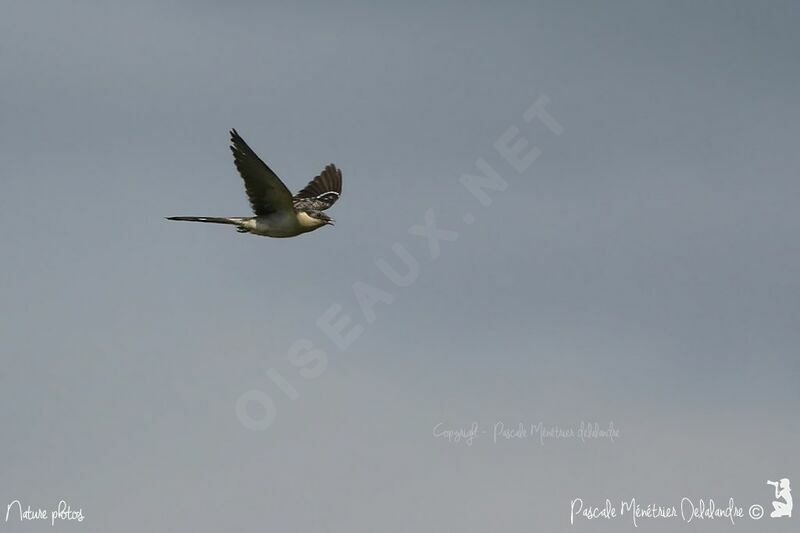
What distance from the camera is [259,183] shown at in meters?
29.1

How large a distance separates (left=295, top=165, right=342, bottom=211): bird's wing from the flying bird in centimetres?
131

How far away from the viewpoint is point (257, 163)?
2827cm

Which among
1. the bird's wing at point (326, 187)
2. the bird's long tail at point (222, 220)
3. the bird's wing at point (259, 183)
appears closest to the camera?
the bird's wing at point (259, 183)

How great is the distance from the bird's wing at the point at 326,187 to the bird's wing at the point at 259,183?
14.5ft

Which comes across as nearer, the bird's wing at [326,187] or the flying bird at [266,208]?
the flying bird at [266,208]

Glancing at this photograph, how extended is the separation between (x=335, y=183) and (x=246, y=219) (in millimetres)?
4836

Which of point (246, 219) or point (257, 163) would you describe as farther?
point (246, 219)

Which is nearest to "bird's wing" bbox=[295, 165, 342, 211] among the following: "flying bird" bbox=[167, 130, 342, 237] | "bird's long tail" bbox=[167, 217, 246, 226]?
"flying bird" bbox=[167, 130, 342, 237]

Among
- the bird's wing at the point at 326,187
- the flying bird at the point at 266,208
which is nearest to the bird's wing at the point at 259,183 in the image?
the flying bird at the point at 266,208

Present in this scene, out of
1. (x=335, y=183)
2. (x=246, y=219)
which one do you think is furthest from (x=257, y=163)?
(x=335, y=183)

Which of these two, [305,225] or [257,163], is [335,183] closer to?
[305,225]

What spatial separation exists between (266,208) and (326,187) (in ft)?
15.9

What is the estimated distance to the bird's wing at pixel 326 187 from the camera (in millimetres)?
34500

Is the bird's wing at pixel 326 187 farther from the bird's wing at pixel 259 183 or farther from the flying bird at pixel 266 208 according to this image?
the bird's wing at pixel 259 183
